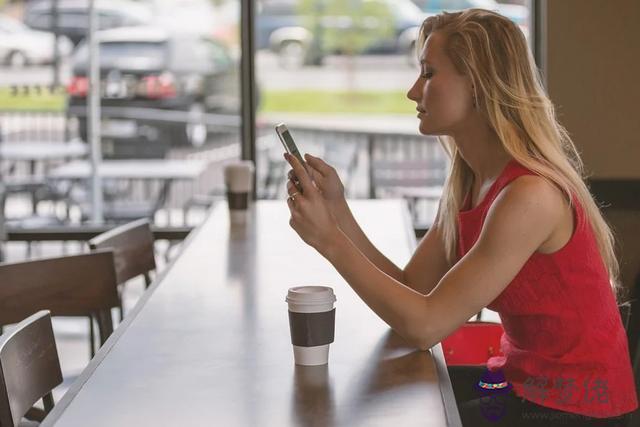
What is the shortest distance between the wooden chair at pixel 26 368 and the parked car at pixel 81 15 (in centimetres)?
301

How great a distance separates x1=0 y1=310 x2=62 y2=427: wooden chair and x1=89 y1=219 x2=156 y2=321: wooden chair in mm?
880

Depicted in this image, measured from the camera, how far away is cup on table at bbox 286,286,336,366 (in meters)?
1.55

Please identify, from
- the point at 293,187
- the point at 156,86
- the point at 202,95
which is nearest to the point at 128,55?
the point at 156,86

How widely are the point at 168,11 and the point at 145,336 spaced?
303 cm

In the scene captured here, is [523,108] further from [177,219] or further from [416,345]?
[177,219]

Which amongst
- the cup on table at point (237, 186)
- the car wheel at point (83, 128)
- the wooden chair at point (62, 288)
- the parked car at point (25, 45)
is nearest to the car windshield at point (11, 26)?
the parked car at point (25, 45)

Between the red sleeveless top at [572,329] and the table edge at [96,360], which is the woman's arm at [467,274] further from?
the table edge at [96,360]

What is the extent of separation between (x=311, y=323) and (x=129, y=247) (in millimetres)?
1414

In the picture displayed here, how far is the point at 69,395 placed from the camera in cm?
142

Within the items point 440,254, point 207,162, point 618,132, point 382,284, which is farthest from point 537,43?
point 382,284

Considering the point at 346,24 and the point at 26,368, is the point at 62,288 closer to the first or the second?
the point at 26,368

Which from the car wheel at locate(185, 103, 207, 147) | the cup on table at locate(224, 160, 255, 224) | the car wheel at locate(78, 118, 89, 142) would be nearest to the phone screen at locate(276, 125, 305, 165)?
the cup on table at locate(224, 160, 255, 224)

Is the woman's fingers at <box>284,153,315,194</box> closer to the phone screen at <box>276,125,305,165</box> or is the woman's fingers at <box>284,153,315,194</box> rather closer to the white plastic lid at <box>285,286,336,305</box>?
the phone screen at <box>276,125,305,165</box>

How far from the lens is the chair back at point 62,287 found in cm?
224
